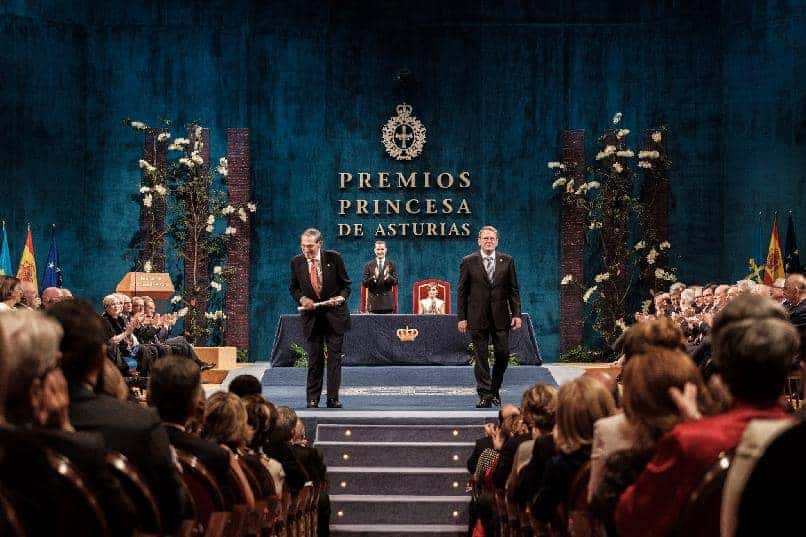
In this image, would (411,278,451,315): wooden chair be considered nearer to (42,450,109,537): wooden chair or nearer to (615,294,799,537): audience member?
(615,294,799,537): audience member

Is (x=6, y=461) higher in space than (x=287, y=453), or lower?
higher

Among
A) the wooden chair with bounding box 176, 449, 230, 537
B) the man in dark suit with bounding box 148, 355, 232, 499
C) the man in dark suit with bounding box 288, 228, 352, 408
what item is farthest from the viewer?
the man in dark suit with bounding box 288, 228, 352, 408

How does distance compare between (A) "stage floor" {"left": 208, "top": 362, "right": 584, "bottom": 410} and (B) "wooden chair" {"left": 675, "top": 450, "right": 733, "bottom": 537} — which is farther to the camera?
(A) "stage floor" {"left": 208, "top": 362, "right": 584, "bottom": 410}

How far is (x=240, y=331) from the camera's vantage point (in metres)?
14.2

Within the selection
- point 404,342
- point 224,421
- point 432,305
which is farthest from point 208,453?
point 432,305

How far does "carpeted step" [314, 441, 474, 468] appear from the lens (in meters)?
7.73

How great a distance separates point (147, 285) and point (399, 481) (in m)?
5.35

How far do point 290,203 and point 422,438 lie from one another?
712 cm

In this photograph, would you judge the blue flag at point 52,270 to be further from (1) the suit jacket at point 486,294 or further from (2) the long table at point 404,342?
(1) the suit jacket at point 486,294

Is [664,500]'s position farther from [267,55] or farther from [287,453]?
[267,55]

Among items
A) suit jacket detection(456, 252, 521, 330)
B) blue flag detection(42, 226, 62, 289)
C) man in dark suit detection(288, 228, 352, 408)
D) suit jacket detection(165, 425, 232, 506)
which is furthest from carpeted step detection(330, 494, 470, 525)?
blue flag detection(42, 226, 62, 289)

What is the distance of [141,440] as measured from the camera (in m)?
2.76

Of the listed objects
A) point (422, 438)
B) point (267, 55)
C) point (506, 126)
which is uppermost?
point (267, 55)

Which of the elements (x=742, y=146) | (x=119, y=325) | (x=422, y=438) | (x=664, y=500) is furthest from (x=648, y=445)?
(x=742, y=146)
